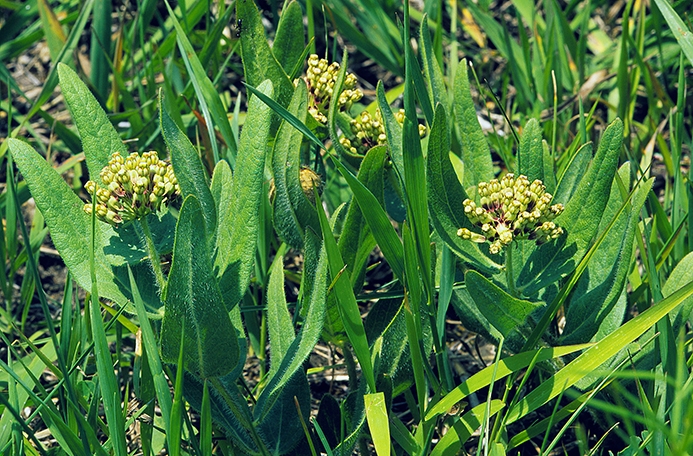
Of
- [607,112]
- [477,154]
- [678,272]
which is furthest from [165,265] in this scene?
[607,112]

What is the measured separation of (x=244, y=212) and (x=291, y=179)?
0.23m

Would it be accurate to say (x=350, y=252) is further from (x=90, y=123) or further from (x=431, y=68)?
(x=90, y=123)

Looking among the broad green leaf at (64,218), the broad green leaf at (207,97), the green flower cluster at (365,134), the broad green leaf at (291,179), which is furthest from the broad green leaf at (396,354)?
the broad green leaf at (207,97)

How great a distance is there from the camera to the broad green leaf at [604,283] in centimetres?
208

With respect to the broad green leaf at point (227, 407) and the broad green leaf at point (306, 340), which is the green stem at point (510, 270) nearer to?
the broad green leaf at point (306, 340)

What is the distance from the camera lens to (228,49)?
3814mm

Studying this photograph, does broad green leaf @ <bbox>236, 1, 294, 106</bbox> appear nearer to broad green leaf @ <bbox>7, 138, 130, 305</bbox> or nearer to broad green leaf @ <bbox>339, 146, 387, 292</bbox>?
broad green leaf @ <bbox>339, 146, 387, 292</bbox>

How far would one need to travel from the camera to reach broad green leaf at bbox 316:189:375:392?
183cm

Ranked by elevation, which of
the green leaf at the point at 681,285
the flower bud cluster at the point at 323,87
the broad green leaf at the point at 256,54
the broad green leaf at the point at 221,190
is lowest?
the green leaf at the point at 681,285

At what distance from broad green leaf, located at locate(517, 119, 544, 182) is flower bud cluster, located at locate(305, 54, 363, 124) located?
0.49m

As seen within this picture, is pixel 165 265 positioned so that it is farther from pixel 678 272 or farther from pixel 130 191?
pixel 678 272

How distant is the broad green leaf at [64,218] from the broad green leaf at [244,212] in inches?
11.0

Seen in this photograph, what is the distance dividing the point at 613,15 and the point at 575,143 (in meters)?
1.86

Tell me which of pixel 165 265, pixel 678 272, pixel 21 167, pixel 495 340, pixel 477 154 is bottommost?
pixel 495 340
